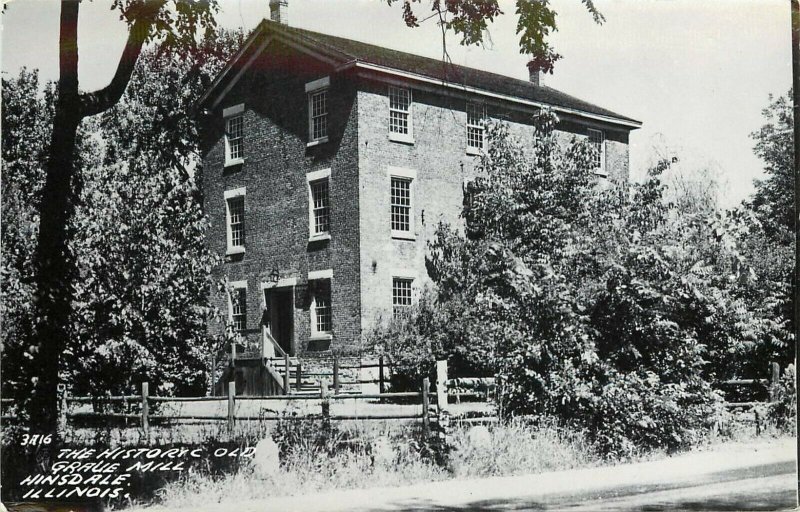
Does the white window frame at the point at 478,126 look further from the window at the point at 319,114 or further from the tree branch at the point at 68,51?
the tree branch at the point at 68,51

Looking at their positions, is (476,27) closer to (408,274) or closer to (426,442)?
(408,274)

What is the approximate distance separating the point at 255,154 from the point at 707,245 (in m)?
7.10

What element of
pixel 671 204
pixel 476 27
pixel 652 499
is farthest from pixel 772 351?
pixel 476 27

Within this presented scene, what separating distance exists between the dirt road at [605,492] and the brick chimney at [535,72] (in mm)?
5343

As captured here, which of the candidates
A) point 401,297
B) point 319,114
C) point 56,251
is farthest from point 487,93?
point 56,251

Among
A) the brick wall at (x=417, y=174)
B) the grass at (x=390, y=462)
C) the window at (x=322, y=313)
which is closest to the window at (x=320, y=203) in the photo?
the brick wall at (x=417, y=174)

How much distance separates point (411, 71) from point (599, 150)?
11.0 feet

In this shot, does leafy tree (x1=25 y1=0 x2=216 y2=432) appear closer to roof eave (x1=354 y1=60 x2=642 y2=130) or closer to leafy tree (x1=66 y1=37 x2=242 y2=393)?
leafy tree (x1=66 y1=37 x2=242 y2=393)

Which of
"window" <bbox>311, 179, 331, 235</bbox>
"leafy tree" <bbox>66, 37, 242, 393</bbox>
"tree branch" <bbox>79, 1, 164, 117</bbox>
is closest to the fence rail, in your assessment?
"leafy tree" <bbox>66, 37, 242, 393</bbox>

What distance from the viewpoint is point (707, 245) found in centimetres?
1294

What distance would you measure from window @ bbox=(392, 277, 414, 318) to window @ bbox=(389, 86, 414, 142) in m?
2.66

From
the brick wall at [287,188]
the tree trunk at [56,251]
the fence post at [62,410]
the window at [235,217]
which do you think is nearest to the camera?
the tree trunk at [56,251]

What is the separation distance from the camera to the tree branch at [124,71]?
10109mm

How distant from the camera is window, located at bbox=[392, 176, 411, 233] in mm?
14938
